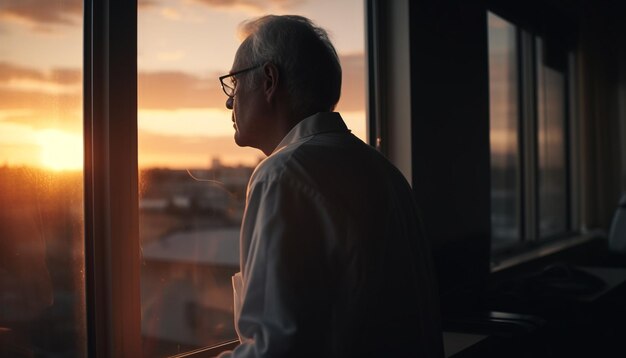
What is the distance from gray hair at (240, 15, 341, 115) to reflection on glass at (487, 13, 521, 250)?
2548 millimetres

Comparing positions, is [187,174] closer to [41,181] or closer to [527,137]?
[41,181]

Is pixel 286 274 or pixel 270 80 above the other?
pixel 270 80

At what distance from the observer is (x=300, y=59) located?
1.15 meters

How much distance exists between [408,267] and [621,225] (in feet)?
11.4

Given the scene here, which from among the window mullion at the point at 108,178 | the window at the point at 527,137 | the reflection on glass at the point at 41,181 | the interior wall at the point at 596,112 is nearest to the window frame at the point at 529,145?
the window at the point at 527,137

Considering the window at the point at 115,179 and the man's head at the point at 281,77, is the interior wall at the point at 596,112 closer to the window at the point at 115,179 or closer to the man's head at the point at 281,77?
the window at the point at 115,179

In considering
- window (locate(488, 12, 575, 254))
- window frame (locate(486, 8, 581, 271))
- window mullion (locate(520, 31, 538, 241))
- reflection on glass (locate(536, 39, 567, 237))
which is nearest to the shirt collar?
window (locate(488, 12, 575, 254))

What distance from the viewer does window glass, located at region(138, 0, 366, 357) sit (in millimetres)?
1709

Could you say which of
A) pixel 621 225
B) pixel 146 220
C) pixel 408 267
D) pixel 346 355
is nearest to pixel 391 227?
pixel 408 267

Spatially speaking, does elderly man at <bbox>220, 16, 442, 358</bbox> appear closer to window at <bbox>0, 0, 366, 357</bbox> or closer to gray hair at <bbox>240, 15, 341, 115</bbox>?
gray hair at <bbox>240, 15, 341, 115</bbox>

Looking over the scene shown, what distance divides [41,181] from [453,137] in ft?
5.91

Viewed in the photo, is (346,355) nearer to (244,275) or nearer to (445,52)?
(244,275)

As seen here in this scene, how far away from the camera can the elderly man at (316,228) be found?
952 millimetres

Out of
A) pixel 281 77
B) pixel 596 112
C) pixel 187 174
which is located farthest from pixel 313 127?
pixel 596 112
